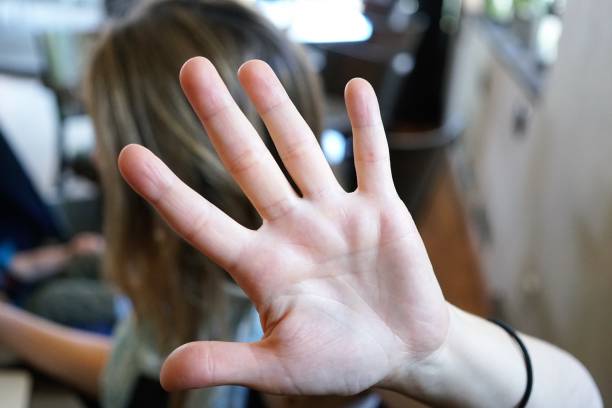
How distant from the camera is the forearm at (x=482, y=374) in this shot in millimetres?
466

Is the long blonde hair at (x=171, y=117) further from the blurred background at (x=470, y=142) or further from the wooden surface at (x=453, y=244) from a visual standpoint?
the wooden surface at (x=453, y=244)

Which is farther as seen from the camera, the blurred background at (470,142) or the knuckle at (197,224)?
the blurred background at (470,142)

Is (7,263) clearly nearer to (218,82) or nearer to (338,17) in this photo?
(218,82)

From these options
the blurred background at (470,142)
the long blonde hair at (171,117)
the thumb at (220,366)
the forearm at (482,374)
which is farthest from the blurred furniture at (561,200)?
the thumb at (220,366)

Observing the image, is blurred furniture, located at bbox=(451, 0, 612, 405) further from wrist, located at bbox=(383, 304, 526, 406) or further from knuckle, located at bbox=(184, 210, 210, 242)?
knuckle, located at bbox=(184, 210, 210, 242)

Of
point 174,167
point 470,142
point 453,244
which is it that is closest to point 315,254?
point 174,167

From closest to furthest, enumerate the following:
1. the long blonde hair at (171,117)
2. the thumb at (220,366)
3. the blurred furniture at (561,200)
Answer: the thumb at (220,366) < the long blonde hair at (171,117) < the blurred furniture at (561,200)

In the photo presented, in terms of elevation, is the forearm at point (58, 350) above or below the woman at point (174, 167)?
below

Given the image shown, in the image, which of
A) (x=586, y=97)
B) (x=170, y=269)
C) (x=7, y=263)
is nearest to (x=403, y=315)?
(x=170, y=269)

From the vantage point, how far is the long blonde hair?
711 millimetres

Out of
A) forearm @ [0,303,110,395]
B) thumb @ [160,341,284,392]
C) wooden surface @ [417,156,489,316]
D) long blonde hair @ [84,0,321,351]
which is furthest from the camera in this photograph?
wooden surface @ [417,156,489,316]

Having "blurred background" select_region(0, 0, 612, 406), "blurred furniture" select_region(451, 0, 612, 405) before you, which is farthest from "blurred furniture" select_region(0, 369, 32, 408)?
"blurred furniture" select_region(451, 0, 612, 405)

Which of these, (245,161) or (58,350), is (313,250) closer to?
(245,161)

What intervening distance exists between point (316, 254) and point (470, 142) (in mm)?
2732
